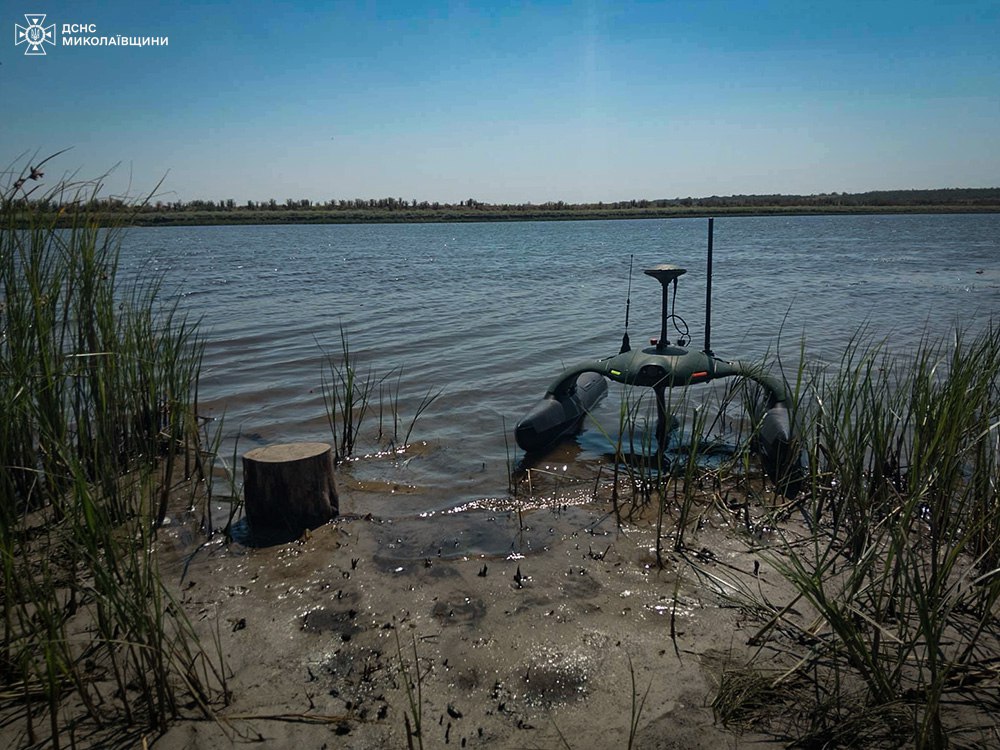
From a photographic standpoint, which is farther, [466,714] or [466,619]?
[466,619]

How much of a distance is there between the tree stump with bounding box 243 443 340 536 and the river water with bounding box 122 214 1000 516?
1.97 ft

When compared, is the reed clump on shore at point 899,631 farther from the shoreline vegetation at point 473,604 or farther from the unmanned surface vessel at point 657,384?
the unmanned surface vessel at point 657,384

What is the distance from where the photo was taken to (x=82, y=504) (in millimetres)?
2529

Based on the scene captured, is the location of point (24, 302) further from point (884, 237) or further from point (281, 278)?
point (884, 237)

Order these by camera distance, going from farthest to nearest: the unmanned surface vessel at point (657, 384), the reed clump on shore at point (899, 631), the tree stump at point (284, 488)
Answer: the unmanned surface vessel at point (657, 384) < the tree stump at point (284, 488) < the reed clump on shore at point (899, 631)

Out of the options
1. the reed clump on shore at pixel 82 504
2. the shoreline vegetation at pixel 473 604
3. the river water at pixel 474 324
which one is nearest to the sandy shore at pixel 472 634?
the shoreline vegetation at pixel 473 604

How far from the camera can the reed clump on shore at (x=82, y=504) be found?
2.48m

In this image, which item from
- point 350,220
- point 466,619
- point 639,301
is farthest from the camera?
point 350,220

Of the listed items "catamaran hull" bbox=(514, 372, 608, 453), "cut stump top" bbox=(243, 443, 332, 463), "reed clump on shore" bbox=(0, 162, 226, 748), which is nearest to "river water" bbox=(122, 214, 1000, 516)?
"catamaran hull" bbox=(514, 372, 608, 453)

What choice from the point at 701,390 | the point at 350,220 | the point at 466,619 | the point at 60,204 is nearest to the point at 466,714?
the point at 466,619

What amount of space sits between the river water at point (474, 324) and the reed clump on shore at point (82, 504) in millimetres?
1190

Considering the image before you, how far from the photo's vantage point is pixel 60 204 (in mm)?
4172

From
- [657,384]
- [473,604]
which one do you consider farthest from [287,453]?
[657,384]

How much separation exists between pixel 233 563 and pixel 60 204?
236 cm
